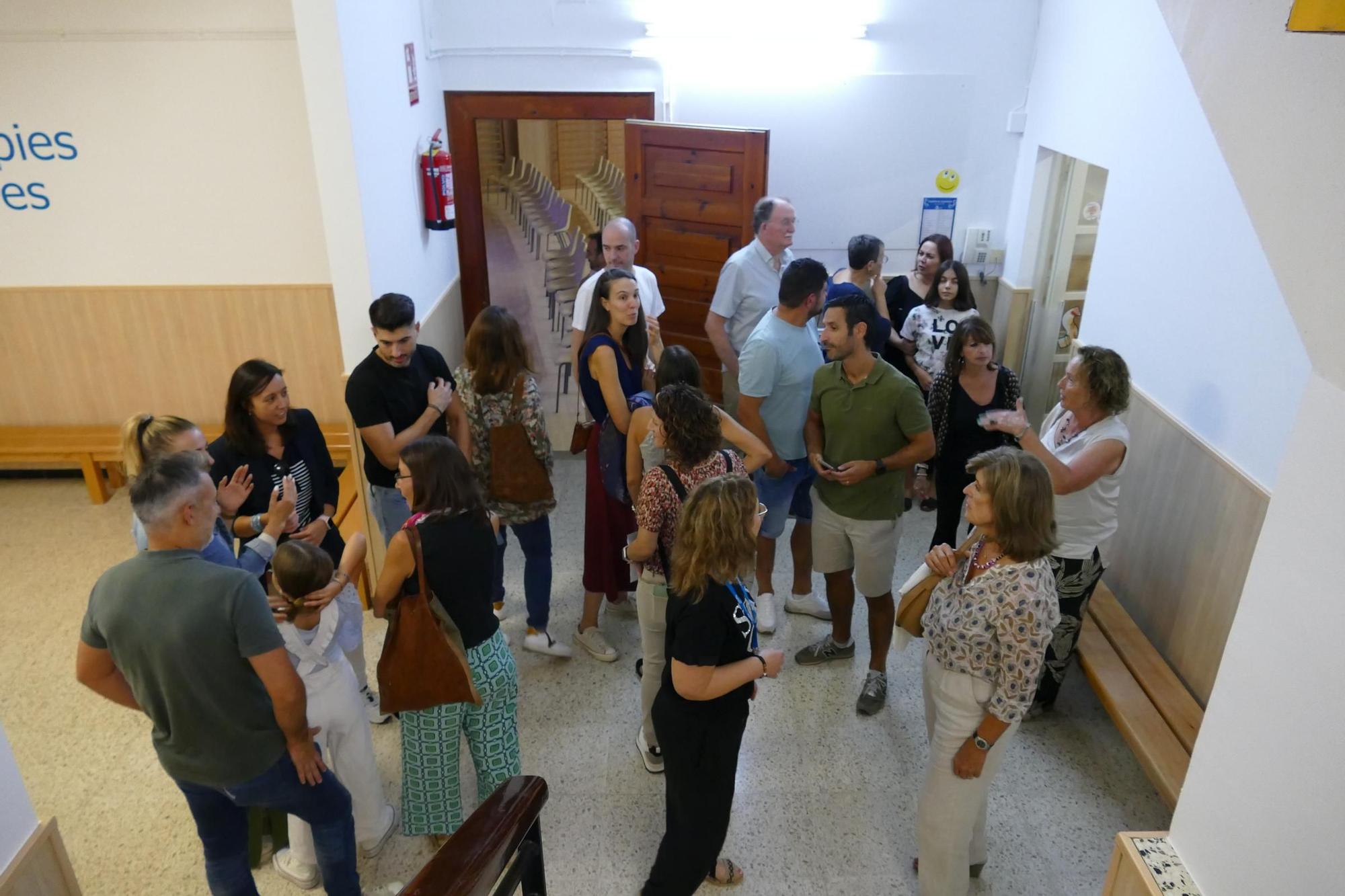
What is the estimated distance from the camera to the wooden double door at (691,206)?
5574 millimetres

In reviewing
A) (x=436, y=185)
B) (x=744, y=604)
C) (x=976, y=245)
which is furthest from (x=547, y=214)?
(x=744, y=604)

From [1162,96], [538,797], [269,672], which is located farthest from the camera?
[1162,96]

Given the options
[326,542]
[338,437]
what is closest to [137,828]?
[326,542]

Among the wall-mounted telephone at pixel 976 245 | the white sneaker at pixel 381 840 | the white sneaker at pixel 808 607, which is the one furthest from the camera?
the wall-mounted telephone at pixel 976 245

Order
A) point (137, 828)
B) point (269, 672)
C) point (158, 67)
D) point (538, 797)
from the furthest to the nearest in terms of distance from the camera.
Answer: point (158, 67), point (137, 828), point (269, 672), point (538, 797)

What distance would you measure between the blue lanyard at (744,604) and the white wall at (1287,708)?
108 centimetres

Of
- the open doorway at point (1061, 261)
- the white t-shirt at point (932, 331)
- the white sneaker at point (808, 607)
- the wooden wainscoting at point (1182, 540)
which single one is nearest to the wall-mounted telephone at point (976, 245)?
the open doorway at point (1061, 261)

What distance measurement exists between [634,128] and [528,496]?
319 cm

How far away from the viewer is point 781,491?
13.1 ft

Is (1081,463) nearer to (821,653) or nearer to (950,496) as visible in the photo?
(950,496)

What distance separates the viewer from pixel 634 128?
19.3 feet

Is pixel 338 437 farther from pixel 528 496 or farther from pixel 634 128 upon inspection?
pixel 634 128

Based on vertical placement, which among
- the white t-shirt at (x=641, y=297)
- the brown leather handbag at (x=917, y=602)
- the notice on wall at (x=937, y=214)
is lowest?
the brown leather handbag at (x=917, y=602)

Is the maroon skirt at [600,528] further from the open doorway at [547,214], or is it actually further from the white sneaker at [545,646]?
the open doorway at [547,214]
